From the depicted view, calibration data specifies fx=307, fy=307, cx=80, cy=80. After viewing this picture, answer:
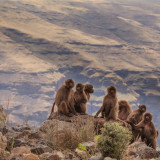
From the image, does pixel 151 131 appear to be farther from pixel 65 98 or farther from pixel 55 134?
pixel 55 134

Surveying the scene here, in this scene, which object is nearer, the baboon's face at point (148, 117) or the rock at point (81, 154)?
the rock at point (81, 154)

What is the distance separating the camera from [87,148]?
8.55m

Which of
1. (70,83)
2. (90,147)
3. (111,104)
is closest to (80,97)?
(70,83)

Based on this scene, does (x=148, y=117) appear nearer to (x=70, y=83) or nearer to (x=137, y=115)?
(x=137, y=115)

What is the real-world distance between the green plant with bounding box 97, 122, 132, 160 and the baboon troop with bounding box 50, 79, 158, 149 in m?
5.47

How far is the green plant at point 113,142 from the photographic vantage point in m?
7.74

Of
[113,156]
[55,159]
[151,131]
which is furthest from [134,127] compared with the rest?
[55,159]

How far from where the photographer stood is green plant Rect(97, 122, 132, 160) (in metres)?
7.74

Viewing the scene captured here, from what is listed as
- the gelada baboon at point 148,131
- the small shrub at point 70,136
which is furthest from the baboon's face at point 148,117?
the small shrub at point 70,136

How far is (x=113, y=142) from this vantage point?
25.5ft

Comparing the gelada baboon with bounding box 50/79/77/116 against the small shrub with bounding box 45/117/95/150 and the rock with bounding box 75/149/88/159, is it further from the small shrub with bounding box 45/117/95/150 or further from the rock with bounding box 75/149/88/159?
the rock with bounding box 75/149/88/159

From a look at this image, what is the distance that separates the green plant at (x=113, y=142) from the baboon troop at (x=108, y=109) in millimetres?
5475

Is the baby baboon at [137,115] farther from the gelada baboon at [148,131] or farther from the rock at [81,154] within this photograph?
the rock at [81,154]

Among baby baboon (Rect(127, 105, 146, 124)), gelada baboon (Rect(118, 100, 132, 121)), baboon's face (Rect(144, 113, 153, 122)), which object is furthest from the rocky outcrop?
gelada baboon (Rect(118, 100, 132, 121))
